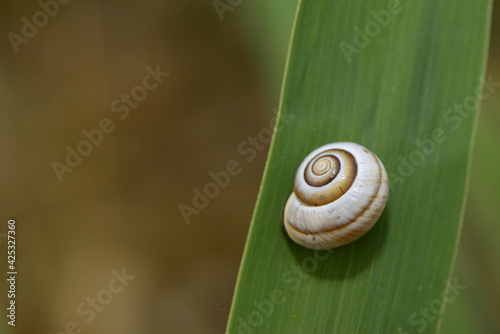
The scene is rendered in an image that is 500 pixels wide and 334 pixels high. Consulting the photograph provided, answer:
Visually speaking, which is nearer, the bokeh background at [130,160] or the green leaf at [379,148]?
the green leaf at [379,148]

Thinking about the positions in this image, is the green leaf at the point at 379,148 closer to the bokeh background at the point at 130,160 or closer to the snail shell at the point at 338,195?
the snail shell at the point at 338,195

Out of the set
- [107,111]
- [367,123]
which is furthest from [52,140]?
[367,123]

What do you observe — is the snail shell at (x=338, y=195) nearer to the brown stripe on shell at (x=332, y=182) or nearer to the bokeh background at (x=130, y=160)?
the brown stripe on shell at (x=332, y=182)

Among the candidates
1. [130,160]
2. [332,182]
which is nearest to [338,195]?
[332,182]

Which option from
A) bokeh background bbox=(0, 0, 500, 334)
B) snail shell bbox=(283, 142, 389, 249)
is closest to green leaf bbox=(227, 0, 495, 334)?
snail shell bbox=(283, 142, 389, 249)

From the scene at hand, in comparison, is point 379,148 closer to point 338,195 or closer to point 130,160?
point 338,195

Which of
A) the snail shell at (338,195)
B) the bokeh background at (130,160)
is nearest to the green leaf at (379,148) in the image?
the snail shell at (338,195)

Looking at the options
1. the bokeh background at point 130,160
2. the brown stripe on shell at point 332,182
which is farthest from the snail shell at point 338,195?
the bokeh background at point 130,160
